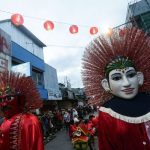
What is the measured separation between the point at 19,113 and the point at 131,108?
6.05 feet

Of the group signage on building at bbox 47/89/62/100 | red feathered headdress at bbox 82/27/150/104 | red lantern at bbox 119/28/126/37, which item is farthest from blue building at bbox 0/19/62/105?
red lantern at bbox 119/28/126/37

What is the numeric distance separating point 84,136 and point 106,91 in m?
6.87

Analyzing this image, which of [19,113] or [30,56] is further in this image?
[30,56]

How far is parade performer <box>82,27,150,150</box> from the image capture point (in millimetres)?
3422

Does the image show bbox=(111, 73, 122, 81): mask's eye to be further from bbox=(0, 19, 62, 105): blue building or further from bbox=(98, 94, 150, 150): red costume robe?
bbox=(0, 19, 62, 105): blue building

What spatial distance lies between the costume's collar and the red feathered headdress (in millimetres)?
248

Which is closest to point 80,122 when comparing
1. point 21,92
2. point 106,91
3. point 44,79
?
point 21,92

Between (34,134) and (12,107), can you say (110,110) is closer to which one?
(34,134)

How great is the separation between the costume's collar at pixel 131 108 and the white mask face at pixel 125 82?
0.07m

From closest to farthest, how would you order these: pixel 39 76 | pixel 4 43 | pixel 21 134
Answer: pixel 21 134 → pixel 4 43 → pixel 39 76

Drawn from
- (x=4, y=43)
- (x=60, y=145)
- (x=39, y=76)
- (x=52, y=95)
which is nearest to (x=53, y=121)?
(x=52, y=95)

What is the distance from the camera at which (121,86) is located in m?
3.59

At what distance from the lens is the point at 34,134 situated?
14.3 feet

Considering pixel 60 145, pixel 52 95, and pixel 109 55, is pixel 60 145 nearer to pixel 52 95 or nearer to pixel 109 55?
pixel 109 55
